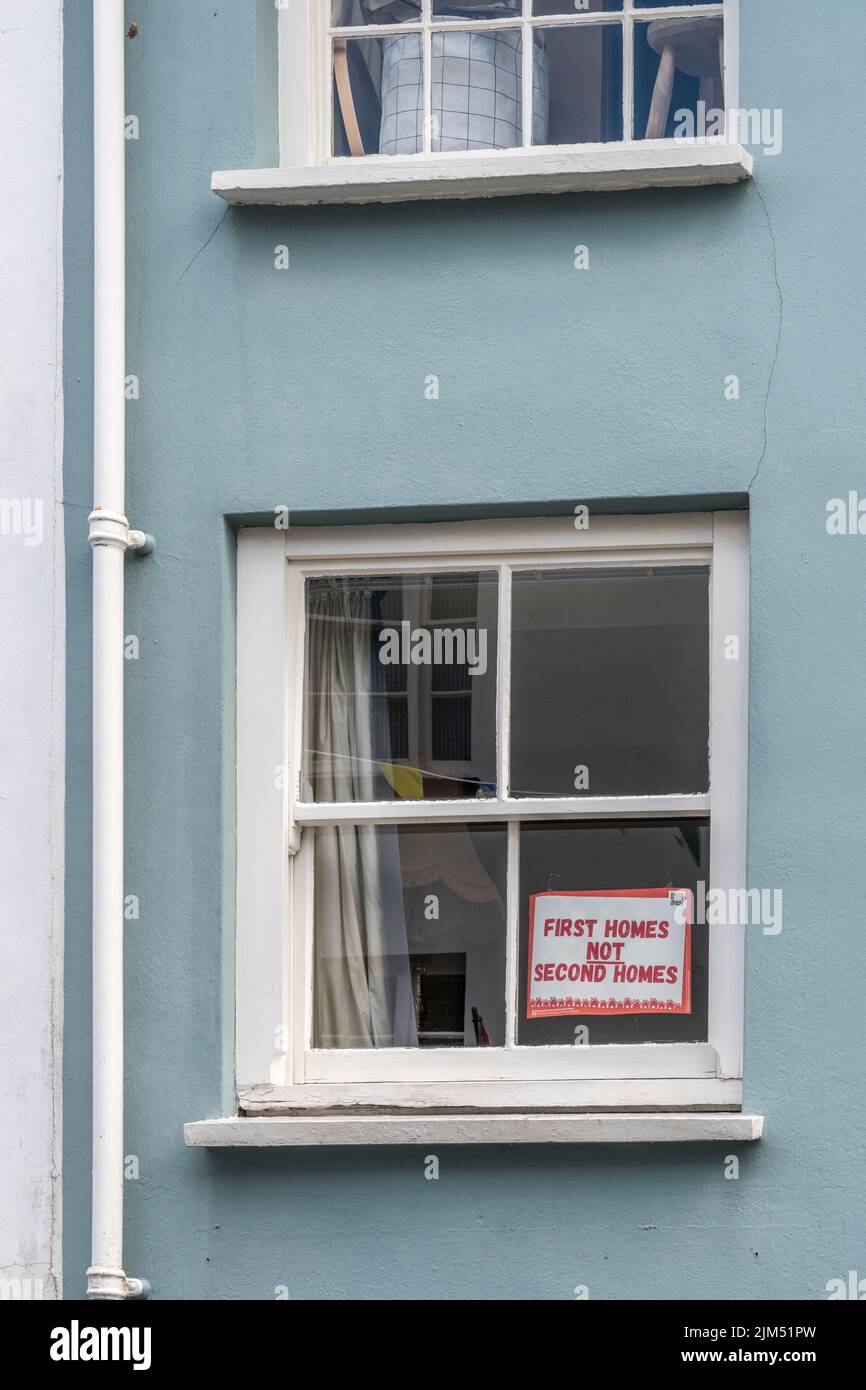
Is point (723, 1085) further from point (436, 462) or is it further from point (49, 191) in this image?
point (49, 191)

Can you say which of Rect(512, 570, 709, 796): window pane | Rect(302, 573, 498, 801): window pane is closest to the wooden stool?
Rect(512, 570, 709, 796): window pane

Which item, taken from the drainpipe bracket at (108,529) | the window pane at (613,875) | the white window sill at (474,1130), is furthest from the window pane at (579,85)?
the white window sill at (474,1130)

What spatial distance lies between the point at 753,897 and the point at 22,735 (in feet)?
7.04

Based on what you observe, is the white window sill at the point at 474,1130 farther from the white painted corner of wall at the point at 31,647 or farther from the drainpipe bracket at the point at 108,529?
the drainpipe bracket at the point at 108,529

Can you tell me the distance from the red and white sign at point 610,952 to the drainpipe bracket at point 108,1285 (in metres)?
1.34

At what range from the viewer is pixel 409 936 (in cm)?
554

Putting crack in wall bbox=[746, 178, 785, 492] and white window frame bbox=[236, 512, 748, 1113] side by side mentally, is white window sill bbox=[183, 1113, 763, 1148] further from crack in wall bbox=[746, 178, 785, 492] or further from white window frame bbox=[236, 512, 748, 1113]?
crack in wall bbox=[746, 178, 785, 492]

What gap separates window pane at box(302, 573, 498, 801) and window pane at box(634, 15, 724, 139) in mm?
1534

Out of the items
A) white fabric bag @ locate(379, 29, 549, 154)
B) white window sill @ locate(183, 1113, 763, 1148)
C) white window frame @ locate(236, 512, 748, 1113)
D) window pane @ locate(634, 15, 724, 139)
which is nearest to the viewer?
white window sill @ locate(183, 1113, 763, 1148)

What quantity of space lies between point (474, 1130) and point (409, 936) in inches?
26.1

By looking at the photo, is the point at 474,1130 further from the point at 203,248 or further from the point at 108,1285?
the point at 203,248

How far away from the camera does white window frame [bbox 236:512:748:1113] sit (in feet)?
17.3

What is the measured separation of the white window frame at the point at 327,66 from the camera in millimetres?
5824
